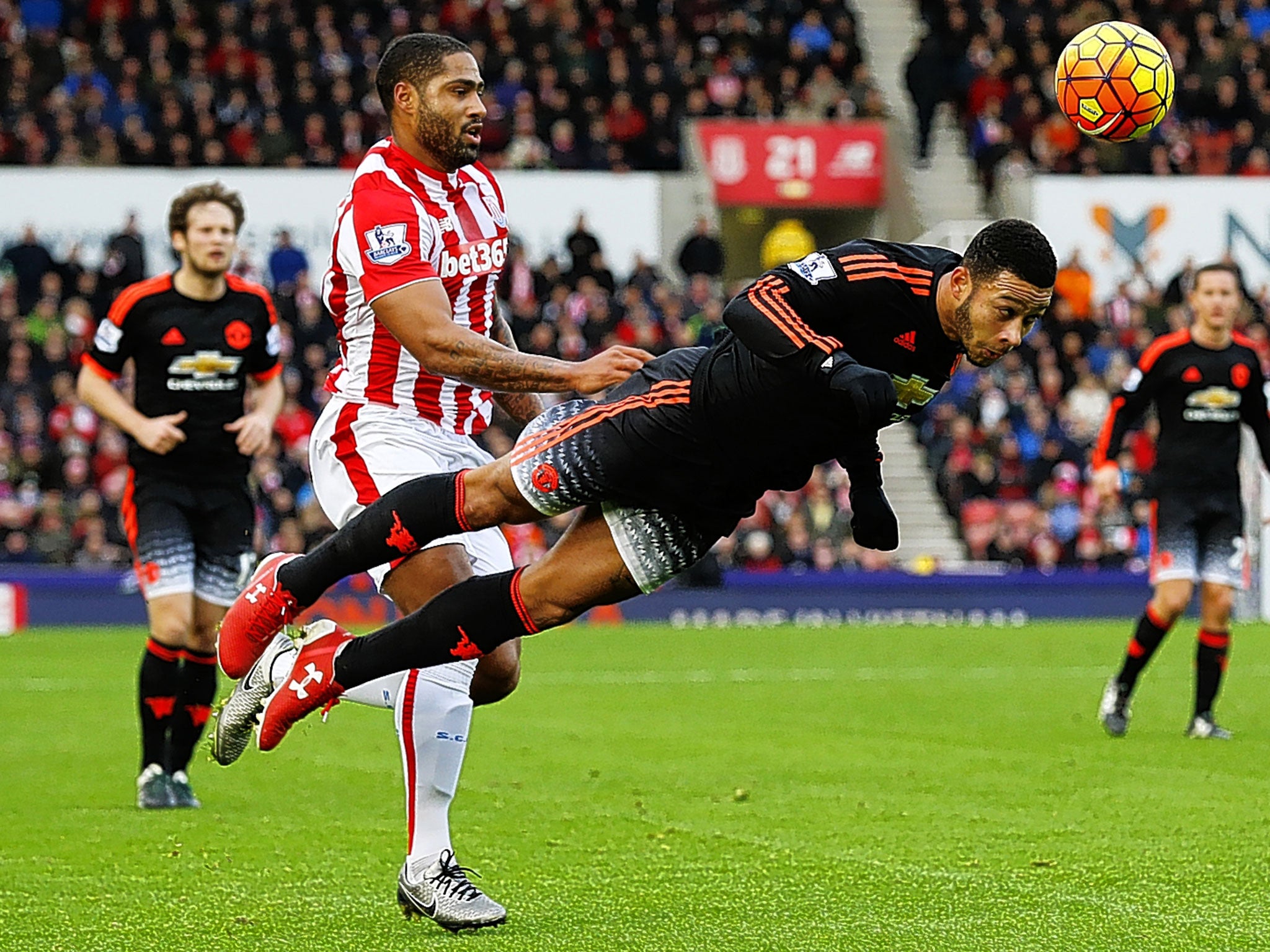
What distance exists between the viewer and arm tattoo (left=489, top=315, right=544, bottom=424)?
21.6 ft

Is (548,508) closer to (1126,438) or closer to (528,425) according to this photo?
(528,425)

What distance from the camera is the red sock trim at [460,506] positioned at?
18.3 feet

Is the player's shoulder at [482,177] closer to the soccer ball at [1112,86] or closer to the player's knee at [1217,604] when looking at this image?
the soccer ball at [1112,86]

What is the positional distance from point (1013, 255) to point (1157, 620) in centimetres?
604

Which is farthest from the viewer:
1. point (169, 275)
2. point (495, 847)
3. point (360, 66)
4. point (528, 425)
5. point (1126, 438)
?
point (360, 66)

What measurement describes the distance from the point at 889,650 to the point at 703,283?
8.90 meters

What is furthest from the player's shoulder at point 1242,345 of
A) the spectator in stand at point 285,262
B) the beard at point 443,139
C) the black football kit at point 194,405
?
the spectator in stand at point 285,262

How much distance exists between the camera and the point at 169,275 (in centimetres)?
880

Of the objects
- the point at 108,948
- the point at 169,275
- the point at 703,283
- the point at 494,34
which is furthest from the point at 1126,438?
the point at 108,948

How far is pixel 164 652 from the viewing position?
8.44m

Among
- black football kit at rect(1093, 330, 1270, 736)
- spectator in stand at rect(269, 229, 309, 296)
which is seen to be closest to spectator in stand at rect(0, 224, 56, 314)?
spectator in stand at rect(269, 229, 309, 296)

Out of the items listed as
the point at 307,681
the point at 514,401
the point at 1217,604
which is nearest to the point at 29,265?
the point at 1217,604

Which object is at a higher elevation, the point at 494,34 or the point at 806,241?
the point at 494,34

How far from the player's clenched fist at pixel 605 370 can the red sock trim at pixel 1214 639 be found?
6319 millimetres
